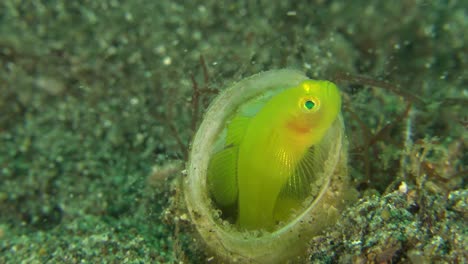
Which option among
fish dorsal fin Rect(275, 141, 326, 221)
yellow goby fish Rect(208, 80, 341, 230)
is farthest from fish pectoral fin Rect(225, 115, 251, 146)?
fish dorsal fin Rect(275, 141, 326, 221)

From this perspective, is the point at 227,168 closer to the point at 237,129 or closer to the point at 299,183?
the point at 237,129

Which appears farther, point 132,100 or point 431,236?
point 132,100

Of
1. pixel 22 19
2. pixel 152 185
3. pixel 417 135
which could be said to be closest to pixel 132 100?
pixel 152 185

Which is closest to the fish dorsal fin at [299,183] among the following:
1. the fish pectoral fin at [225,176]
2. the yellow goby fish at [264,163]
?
the yellow goby fish at [264,163]

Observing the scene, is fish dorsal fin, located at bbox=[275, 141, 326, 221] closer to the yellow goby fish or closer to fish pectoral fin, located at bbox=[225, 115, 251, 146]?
the yellow goby fish

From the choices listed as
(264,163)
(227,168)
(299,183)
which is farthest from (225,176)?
(299,183)

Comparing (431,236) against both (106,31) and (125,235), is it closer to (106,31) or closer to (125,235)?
(125,235)

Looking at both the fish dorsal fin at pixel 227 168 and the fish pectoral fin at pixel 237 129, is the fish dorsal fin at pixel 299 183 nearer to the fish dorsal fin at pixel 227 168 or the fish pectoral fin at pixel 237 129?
the fish dorsal fin at pixel 227 168
